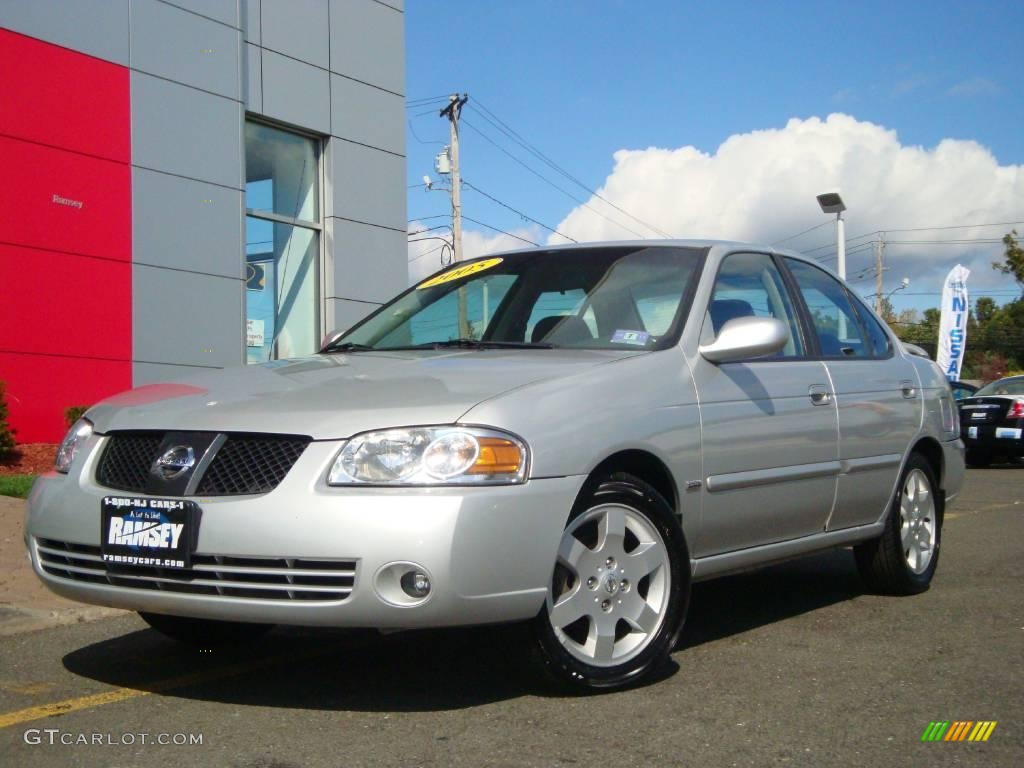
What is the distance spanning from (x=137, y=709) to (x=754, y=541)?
7.92ft

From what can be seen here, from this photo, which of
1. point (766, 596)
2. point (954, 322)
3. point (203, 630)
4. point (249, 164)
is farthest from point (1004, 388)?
point (203, 630)

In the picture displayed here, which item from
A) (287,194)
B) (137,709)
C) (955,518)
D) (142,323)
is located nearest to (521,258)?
(137,709)

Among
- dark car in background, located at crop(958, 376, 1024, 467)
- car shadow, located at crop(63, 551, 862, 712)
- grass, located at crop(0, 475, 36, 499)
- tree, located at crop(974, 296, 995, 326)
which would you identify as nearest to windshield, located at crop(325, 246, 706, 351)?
car shadow, located at crop(63, 551, 862, 712)

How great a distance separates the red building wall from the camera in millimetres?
11695

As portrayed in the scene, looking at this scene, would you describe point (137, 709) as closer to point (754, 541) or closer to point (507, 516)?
point (507, 516)

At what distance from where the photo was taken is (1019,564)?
23.1 ft

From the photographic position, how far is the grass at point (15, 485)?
30.3 feet

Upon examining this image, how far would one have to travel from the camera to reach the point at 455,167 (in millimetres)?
32500

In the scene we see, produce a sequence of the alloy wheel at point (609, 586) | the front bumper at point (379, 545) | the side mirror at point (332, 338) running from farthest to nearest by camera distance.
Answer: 1. the side mirror at point (332, 338)
2. the alloy wheel at point (609, 586)
3. the front bumper at point (379, 545)

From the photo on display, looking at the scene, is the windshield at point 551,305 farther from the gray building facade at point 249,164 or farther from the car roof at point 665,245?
the gray building facade at point 249,164

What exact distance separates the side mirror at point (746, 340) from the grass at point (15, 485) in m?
6.18

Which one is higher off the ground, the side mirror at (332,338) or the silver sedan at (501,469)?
the side mirror at (332,338)

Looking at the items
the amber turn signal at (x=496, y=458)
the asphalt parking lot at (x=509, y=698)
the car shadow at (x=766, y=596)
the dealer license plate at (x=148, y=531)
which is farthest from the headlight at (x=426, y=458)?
the car shadow at (x=766, y=596)

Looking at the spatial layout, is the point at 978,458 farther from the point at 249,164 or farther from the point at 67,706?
the point at 67,706
